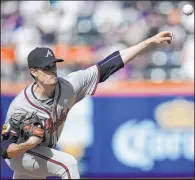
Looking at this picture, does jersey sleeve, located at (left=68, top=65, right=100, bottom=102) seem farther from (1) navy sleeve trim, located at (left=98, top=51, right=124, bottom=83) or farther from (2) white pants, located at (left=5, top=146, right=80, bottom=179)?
(2) white pants, located at (left=5, top=146, right=80, bottom=179)

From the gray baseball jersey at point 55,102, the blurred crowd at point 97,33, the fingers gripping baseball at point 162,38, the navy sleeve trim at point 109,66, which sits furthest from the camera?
the blurred crowd at point 97,33

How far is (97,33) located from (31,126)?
5.85 meters

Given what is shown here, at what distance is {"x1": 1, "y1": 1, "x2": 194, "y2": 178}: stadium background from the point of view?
360 inches

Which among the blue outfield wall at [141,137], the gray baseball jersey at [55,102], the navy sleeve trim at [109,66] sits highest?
the navy sleeve trim at [109,66]

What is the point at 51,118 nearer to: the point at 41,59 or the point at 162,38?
the point at 41,59

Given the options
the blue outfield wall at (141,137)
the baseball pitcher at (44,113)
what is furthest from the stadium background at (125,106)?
the baseball pitcher at (44,113)

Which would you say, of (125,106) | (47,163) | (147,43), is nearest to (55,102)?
(47,163)

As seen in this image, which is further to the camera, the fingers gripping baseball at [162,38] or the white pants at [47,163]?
the fingers gripping baseball at [162,38]

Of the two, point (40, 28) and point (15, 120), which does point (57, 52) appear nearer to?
point (40, 28)

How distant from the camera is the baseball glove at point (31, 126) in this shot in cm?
450

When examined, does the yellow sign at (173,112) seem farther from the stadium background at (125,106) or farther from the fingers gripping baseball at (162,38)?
the fingers gripping baseball at (162,38)

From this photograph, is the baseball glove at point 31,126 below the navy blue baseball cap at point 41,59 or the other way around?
below

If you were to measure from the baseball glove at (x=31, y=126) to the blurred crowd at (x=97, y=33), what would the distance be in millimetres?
4732

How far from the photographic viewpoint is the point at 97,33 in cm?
1027
